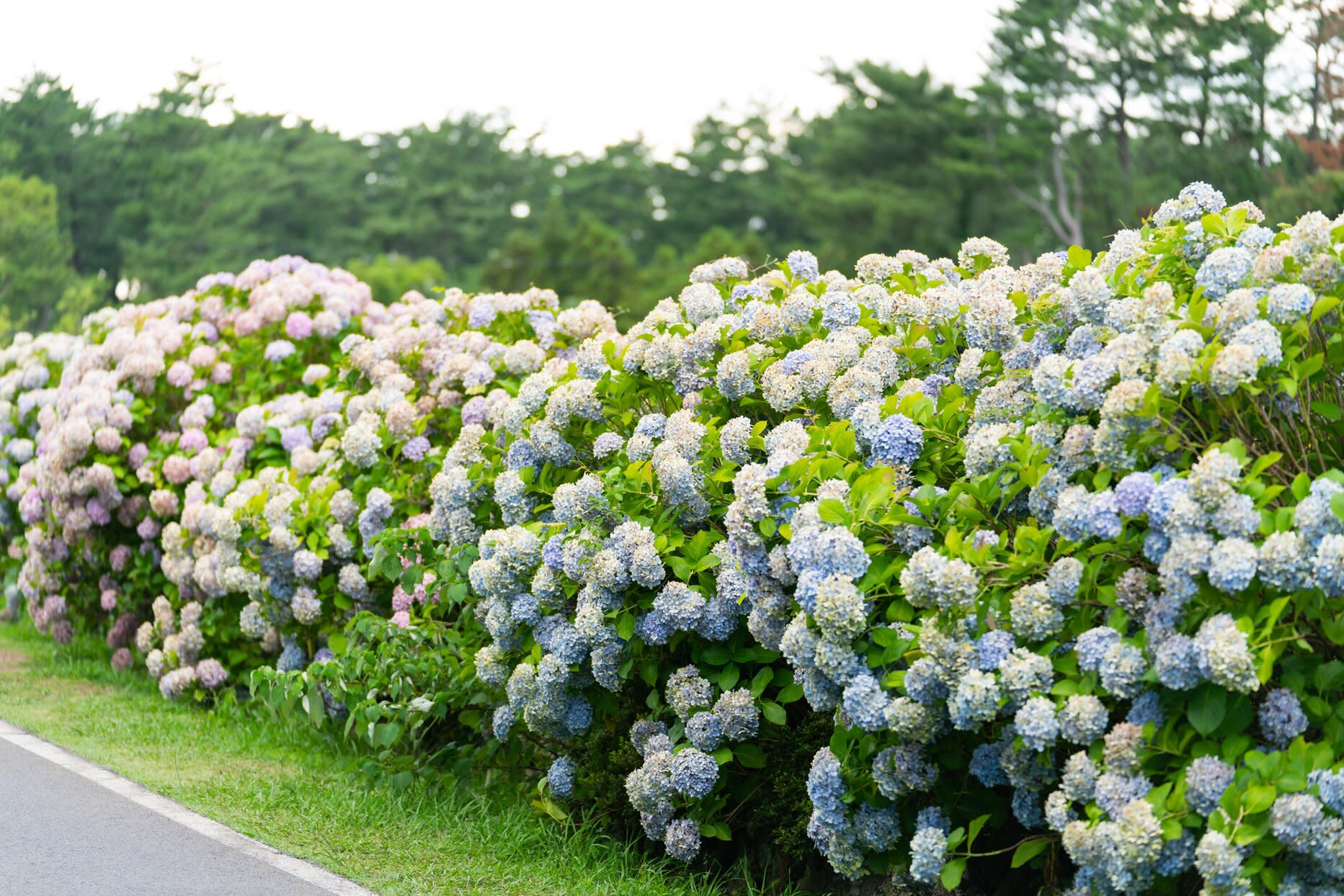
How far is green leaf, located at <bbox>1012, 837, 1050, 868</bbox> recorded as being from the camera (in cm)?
371

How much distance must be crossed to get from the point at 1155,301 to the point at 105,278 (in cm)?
4172

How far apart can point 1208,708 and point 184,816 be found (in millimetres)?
3774

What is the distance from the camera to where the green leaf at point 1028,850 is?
146 inches

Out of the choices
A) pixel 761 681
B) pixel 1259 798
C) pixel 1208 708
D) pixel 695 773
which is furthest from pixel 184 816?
pixel 1259 798

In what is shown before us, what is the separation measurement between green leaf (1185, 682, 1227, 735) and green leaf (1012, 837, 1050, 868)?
2.05 feet

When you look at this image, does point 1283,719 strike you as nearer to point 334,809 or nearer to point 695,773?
point 695,773

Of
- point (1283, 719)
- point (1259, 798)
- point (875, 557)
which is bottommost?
point (1259, 798)

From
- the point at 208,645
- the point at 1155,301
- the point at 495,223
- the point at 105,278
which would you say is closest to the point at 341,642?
the point at 208,645

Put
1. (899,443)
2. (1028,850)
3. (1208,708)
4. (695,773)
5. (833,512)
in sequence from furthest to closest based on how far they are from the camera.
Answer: (695,773) < (899,443) < (833,512) < (1028,850) < (1208,708)

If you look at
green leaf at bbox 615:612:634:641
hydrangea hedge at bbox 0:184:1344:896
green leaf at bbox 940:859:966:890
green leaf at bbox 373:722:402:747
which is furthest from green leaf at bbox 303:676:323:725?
green leaf at bbox 940:859:966:890

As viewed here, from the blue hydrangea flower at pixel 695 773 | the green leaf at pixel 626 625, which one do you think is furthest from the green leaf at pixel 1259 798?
the green leaf at pixel 626 625

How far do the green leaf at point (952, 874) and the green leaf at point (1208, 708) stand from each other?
0.74 meters

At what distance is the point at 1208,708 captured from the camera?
3289 mm

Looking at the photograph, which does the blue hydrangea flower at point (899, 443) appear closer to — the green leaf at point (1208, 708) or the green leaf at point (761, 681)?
the green leaf at point (761, 681)
